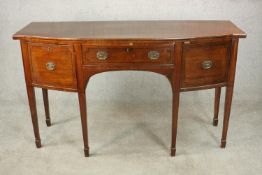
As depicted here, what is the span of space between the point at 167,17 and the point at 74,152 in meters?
1.27

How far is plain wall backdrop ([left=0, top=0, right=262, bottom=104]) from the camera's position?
8.06 feet

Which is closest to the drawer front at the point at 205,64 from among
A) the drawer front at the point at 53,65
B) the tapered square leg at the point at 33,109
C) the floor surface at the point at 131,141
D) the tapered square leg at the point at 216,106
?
the tapered square leg at the point at 216,106

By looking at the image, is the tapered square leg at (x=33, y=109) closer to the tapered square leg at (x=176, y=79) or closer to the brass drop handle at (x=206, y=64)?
the tapered square leg at (x=176, y=79)

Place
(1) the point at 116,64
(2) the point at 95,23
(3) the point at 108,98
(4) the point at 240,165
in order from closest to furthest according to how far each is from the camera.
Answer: (1) the point at 116,64
(4) the point at 240,165
(2) the point at 95,23
(3) the point at 108,98

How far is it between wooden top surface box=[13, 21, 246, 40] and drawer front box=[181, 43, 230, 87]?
0.30 ft

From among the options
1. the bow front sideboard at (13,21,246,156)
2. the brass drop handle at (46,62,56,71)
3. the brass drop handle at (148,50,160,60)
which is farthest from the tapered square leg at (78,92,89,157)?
the brass drop handle at (148,50,160,60)

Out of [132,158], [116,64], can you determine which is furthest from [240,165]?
[116,64]

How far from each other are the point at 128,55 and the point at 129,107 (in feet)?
3.26

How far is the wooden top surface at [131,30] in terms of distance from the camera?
1801 millimetres

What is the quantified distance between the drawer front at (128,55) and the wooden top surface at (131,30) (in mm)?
72

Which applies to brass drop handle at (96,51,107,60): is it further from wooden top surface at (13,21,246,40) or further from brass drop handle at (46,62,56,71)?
brass drop handle at (46,62,56,71)

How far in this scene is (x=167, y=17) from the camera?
8.17 feet

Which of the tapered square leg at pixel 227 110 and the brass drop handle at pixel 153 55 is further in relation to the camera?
the tapered square leg at pixel 227 110

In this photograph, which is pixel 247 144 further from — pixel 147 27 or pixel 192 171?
pixel 147 27
